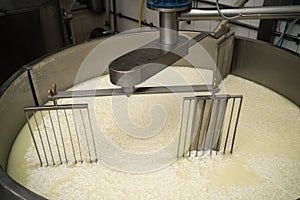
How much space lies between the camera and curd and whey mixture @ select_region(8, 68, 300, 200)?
83 centimetres

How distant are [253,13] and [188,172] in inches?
19.1

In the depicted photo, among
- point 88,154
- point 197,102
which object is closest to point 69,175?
point 88,154

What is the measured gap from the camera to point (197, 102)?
88cm

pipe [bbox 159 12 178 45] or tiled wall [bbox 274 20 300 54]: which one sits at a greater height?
pipe [bbox 159 12 178 45]

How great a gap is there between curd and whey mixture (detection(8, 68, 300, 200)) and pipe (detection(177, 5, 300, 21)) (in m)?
0.43

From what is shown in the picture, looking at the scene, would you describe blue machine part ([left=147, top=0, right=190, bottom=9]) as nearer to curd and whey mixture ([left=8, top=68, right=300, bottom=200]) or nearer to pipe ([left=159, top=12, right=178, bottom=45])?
pipe ([left=159, top=12, right=178, bottom=45])

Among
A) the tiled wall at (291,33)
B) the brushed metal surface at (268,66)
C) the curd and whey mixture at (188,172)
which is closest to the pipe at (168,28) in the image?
the curd and whey mixture at (188,172)

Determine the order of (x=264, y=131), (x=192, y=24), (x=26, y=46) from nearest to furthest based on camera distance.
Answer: (x=264, y=131)
(x=26, y=46)
(x=192, y=24)

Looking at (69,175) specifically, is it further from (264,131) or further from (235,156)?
(264,131)

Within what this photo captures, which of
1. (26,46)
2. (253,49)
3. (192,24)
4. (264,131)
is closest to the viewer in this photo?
(264,131)

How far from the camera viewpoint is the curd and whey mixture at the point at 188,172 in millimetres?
830

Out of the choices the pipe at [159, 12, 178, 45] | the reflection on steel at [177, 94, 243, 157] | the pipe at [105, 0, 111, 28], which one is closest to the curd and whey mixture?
the reflection on steel at [177, 94, 243, 157]

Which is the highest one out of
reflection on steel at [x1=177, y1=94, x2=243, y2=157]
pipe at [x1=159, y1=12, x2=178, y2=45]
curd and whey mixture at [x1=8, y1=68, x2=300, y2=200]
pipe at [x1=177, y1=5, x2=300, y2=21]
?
pipe at [x1=177, y1=5, x2=300, y2=21]

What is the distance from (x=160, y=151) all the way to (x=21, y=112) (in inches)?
20.6
